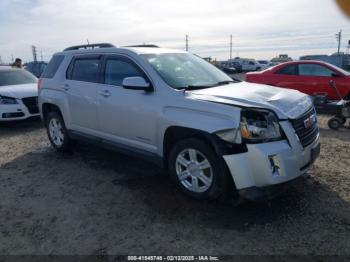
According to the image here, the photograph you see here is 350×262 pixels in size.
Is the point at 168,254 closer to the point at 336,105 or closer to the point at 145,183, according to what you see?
the point at 145,183

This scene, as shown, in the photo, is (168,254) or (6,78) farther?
(6,78)

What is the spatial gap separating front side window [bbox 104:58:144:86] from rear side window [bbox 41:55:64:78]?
5.18 ft

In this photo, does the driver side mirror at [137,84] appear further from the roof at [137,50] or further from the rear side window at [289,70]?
the rear side window at [289,70]

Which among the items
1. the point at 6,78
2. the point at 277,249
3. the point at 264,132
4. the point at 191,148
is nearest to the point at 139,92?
the point at 191,148

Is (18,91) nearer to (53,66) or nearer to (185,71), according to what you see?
(53,66)

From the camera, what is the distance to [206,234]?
3.54 m

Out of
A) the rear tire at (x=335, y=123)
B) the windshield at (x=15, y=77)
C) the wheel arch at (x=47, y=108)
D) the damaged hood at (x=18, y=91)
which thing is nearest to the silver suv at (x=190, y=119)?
the wheel arch at (x=47, y=108)

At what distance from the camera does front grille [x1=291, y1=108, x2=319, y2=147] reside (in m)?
3.90

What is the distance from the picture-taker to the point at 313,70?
10469 mm

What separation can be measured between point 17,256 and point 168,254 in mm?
1380

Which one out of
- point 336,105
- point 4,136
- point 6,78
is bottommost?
point 4,136

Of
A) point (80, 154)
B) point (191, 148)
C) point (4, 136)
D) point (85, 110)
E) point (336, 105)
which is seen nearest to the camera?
point (191, 148)

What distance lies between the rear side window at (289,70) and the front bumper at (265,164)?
7.49 m

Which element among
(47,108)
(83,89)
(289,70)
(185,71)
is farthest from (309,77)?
(47,108)
